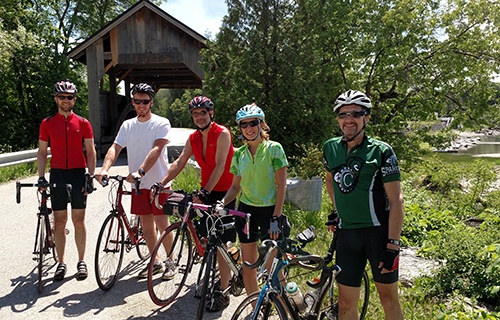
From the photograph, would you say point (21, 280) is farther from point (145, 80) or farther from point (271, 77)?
point (145, 80)

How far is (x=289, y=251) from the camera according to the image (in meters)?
2.79

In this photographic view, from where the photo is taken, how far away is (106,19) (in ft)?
104

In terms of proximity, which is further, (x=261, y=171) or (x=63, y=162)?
(x=63, y=162)

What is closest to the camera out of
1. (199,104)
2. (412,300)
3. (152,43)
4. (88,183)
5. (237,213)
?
(237,213)

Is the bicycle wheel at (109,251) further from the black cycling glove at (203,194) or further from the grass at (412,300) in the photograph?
the grass at (412,300)

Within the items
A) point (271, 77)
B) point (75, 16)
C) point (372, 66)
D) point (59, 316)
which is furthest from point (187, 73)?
point (59, 316)

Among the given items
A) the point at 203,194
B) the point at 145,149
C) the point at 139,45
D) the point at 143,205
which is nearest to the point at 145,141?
the point at 145,149

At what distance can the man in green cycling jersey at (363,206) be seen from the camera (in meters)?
2.80

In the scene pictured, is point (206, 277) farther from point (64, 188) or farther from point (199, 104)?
point (64, 188)

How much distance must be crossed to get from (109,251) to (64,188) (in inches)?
34.7

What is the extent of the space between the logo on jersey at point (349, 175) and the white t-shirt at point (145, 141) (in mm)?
2323

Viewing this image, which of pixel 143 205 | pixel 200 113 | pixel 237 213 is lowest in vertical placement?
pixel 143 205

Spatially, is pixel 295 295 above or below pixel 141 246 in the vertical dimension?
above

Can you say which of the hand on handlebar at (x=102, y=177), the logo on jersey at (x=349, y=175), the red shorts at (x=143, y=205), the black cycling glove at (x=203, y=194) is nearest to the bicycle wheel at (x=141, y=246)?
the red shorts at (x=143, y=205)
